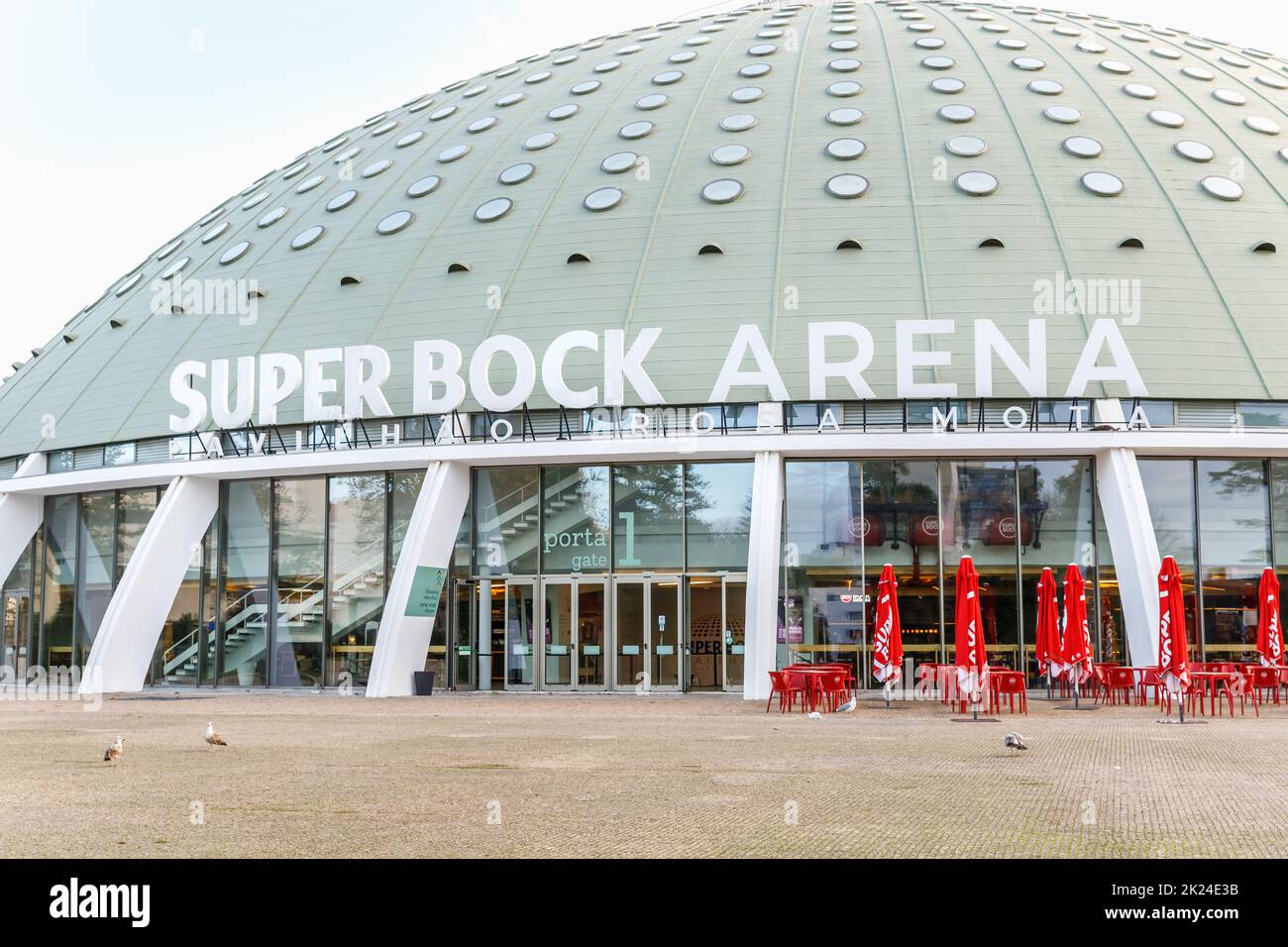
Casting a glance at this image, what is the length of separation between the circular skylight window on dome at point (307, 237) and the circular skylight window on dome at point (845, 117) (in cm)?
1503

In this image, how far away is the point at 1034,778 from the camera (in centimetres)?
1370

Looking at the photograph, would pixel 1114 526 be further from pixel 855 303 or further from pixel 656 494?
pixel 656 494

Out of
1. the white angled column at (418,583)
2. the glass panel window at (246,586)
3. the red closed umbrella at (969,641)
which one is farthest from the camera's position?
the glass panel window at (246,586)

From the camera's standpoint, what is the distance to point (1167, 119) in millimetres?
37406

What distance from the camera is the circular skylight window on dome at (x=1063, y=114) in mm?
37184

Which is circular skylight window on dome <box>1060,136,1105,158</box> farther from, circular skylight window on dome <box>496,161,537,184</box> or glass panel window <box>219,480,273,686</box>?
glass panel window <box>219,480,273,686</box>

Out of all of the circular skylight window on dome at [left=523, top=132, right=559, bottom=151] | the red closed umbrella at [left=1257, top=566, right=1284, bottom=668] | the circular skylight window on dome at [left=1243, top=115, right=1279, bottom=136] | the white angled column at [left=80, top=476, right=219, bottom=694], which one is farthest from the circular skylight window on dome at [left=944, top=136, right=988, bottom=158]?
the white angled column at [left=80, top=476, right=219, bottom=694]

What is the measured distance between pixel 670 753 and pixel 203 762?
5.41 metres

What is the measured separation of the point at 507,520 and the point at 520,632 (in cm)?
265

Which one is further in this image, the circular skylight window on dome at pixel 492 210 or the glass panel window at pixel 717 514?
the circular skylight window on dome at pixel 492 210

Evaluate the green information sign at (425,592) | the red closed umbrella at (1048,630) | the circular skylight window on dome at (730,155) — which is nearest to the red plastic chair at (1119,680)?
the red closed umbrella at (1048,630)

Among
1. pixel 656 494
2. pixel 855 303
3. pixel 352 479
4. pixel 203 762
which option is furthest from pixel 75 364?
pixel 203 762

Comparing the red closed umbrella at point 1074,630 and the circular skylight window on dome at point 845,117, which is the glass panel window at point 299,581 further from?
the red closed umbrella at point 1074,630

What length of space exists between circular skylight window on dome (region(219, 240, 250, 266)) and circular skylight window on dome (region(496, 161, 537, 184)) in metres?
8.20
